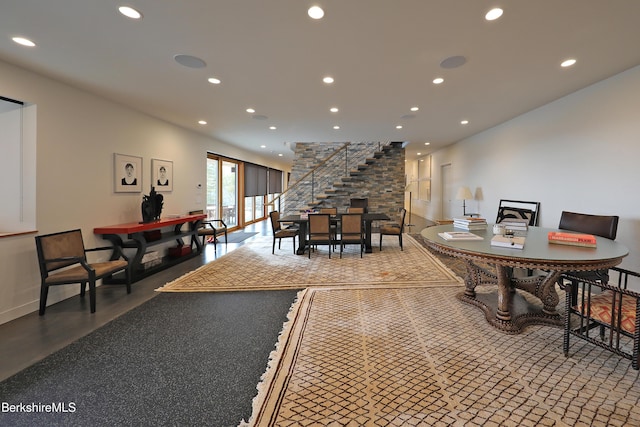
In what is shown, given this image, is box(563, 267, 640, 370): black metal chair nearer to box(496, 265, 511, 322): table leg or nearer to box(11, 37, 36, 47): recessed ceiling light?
box(496, 265, 511, 322): table leg

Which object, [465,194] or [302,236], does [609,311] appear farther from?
[465,194]

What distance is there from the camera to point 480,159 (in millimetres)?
6676

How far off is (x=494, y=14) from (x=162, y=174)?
5.43 m

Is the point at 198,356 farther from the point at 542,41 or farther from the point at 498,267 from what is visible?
the point at 542,41

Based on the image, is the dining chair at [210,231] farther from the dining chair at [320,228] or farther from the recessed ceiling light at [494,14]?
the recessed ceiling light at [494,14]

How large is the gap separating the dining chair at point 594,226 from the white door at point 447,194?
201 inches

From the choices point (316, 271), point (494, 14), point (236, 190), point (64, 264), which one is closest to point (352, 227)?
point (316, 271)

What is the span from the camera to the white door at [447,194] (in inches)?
335

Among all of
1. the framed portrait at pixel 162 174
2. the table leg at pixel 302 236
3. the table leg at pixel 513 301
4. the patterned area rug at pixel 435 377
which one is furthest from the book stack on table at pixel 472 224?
the framed portrait at pixel 162 174

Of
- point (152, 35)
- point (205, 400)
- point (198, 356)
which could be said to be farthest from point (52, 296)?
point (152, 35)

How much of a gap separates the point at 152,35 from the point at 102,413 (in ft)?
9.24

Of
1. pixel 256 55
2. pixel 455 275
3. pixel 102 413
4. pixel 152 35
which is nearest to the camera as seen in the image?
pixel 102 413

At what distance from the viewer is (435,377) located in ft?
6.01

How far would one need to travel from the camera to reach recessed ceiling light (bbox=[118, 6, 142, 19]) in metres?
2.02
